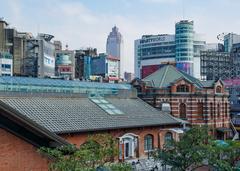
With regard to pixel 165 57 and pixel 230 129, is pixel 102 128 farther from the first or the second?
pixel 165 57

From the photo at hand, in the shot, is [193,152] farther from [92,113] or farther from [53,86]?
[53,86]

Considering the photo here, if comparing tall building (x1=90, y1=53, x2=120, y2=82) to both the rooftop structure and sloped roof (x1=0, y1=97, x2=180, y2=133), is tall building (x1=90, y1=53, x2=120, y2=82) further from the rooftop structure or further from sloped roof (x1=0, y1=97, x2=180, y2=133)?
sloped roof (x1=0, y1=97, x2=180, y2=133)

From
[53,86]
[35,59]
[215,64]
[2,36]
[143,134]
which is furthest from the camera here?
[215,64]

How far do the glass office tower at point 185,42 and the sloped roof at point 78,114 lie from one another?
9109cm

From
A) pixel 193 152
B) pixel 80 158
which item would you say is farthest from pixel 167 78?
pixel 80 158

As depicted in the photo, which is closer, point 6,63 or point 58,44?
point 6,63

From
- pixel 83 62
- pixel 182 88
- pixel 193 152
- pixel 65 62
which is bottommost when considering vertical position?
pixel 193 152

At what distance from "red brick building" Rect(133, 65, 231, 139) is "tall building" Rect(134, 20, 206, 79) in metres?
72.2

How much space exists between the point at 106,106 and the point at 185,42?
96291 mm

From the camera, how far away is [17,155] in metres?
7.27

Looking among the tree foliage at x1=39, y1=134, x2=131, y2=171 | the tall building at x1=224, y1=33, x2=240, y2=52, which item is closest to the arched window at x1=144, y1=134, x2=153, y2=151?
the tree foliage at x1=39, y1=134, x2=131, y2=171

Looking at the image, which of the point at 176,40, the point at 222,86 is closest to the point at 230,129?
the point at 222,86

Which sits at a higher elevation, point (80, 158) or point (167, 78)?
point (167, 78)

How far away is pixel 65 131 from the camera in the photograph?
865 inches
